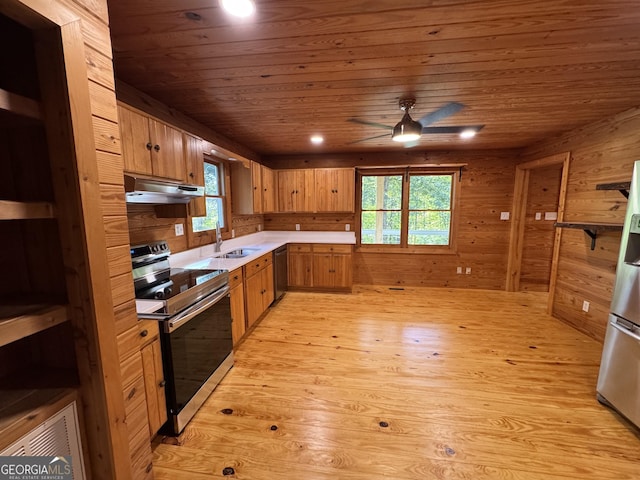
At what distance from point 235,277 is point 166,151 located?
1286mm

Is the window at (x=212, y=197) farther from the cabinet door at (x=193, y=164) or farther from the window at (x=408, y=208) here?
the window at (x=408, y=208)

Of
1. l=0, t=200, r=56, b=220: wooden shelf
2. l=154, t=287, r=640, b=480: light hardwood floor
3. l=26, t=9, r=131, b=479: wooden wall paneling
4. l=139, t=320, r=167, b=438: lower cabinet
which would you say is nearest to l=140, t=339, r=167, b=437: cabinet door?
l=139, t=320, r=167, b=438: lower cabinet

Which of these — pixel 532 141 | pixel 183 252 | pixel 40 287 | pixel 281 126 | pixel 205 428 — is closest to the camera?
pixel 40 287

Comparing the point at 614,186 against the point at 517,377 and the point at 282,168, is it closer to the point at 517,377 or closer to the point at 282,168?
the point at 517,377

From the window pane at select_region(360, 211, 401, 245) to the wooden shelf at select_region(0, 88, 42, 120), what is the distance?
14.5ft

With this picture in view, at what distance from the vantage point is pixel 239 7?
4.08 ft

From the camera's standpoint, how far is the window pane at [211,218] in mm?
3074

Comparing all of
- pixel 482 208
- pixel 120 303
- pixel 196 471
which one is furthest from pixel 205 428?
pixel 482 208

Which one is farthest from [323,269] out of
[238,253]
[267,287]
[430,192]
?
[430,192]

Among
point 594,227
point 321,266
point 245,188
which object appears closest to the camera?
point 594,227

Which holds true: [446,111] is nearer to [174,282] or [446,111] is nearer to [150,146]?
[150,146]

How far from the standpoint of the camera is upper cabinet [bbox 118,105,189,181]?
1.69m

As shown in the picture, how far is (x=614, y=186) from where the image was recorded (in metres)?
2.30

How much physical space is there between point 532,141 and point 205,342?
4908mm
